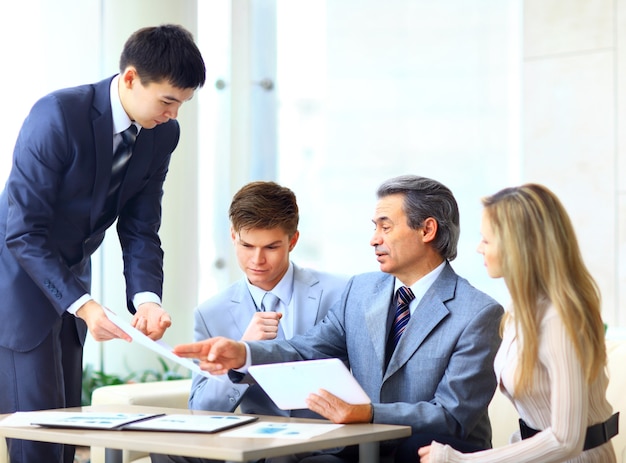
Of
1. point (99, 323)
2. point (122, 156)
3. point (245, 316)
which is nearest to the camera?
point (99, 323)

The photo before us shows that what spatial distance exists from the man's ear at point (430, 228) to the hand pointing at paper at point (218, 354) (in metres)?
0.63

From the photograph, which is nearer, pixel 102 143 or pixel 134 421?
pixel 134 421

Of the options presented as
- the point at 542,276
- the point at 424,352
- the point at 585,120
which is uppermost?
the point at 585,120

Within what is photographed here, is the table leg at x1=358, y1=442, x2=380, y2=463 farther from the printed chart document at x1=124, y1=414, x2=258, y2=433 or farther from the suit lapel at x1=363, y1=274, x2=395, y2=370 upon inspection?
the suit lapel at x1=363, y1=274, x2=395, y2=370

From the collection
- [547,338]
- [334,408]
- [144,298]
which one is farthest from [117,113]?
[547,338]

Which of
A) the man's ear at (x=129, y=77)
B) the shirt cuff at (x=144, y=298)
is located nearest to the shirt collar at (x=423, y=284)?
the shirt cuff at (x=144, y=298)

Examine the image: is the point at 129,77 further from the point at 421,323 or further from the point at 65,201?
the point at 421,323

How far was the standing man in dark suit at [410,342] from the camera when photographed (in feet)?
8.80

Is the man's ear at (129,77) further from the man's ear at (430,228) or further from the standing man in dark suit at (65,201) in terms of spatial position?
the man's ear at (430,228)

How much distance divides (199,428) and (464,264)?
145 inches

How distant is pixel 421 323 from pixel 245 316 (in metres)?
0.64

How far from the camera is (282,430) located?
2.36 m

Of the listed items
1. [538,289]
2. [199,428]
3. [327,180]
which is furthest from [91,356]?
[538,289]

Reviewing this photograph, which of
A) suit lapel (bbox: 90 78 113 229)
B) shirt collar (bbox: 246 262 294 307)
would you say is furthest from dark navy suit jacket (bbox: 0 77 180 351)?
shirt collar (bbox: 246 262 294 307)
